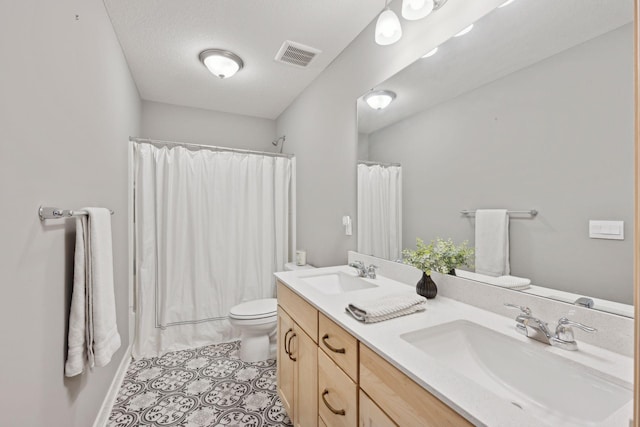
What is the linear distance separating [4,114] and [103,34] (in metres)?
1.22

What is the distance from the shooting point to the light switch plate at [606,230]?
0.79 m

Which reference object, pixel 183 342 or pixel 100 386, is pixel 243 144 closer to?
pixel 183 342

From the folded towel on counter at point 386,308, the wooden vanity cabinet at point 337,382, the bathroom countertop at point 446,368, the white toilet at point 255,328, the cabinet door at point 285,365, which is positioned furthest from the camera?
the white toilet at point 255,328

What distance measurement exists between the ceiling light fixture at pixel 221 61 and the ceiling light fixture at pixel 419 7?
1.43m

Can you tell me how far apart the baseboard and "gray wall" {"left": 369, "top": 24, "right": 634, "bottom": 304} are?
7.09 feet

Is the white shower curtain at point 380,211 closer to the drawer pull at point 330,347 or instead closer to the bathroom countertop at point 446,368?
the bathroom countertop at point 446,368

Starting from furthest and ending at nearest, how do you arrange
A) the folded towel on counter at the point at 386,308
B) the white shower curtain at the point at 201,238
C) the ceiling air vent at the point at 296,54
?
the white shower curtain at the point at 201,238, the ceiling air vent at the point at 296,54, the folded towel on counter at the point at 386,308

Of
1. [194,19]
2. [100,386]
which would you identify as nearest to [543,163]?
[194,19]

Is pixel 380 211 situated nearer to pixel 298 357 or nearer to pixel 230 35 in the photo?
pixel 298 357

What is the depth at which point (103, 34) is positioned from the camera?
1609mm

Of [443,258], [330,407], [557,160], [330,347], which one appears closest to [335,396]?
[330,407]

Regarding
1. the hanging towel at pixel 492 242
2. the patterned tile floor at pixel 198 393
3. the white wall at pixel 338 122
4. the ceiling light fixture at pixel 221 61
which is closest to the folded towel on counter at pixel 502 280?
the hanging towel at pixel 492 242

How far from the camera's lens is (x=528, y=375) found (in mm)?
813

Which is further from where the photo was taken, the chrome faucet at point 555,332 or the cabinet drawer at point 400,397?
the chrome faucet at point 555,332
